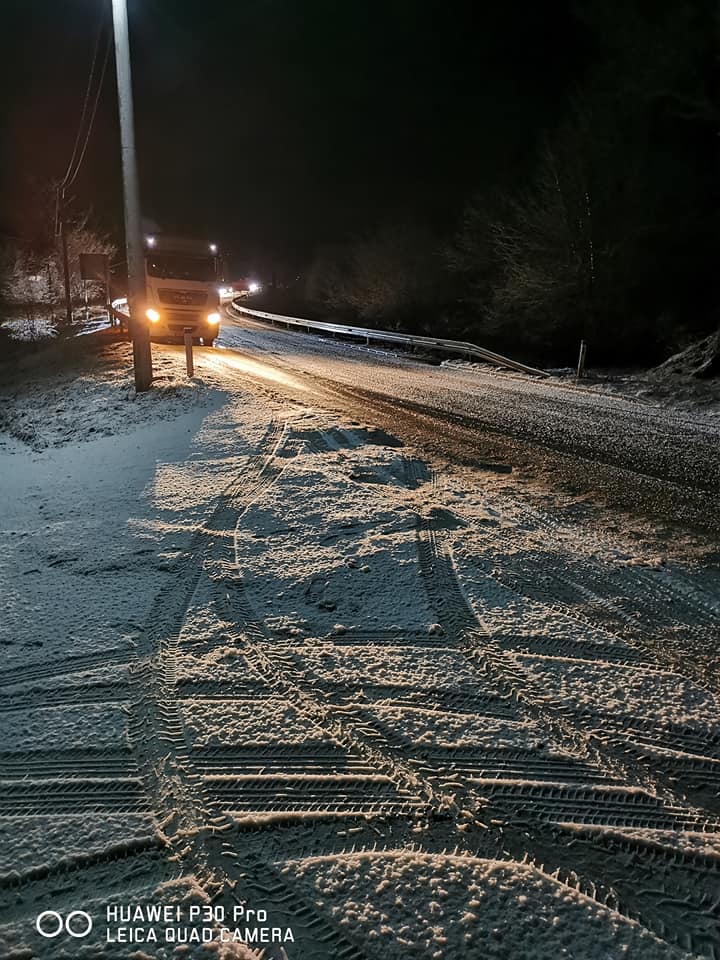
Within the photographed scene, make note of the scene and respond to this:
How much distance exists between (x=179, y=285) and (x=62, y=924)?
17970 mm

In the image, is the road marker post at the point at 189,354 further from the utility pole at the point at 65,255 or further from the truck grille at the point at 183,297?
the utility pole at the point at 65,255

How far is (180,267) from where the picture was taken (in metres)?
18.2

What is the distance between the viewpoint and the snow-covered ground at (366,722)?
2273mm

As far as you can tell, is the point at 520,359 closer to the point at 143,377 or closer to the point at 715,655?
the point at 143,377

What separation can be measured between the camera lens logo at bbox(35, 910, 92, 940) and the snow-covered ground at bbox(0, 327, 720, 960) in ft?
0.12

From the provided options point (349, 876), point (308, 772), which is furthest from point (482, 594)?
point (349, 876)

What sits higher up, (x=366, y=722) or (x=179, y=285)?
(x=179, y=285)

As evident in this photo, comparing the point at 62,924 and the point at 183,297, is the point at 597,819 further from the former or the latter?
the point at 183,297

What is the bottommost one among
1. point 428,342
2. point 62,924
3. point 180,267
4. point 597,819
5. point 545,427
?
point 62,924

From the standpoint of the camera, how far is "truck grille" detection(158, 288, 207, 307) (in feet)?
58.7

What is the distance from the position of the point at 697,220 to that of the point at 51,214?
152ft

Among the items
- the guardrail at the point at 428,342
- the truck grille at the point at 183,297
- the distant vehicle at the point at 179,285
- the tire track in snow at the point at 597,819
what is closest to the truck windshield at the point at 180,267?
the distant vehicle at the point at 179,285

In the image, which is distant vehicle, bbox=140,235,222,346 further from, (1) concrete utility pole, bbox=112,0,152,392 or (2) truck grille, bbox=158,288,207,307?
(1) concrete utility pole, bbox=112,0,152,392

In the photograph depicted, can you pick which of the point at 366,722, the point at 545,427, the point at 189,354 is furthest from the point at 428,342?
the point at 366,722
